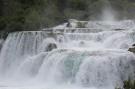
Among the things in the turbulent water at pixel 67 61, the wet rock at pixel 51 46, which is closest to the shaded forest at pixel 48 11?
the turbulent water at pixel 67 61

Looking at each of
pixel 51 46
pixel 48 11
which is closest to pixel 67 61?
pixel 51 46

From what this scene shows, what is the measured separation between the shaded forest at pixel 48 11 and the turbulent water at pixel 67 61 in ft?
12.2

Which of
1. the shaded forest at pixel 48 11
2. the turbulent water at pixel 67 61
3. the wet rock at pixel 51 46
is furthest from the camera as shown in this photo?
the shaded forest at pixel 48 11

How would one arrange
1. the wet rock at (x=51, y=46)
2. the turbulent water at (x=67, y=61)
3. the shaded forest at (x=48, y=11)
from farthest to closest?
1. the shaded forest at (x=48, y=11)
2. the wet rock at (x=51, y=46)
3. the turbulent water at (x=67, y=61)

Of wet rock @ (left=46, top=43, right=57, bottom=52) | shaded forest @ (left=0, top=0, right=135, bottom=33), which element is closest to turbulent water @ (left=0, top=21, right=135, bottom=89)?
wet rock @ (left=46, top=43, right=57, bottom=52)

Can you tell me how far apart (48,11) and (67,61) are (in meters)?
14.7

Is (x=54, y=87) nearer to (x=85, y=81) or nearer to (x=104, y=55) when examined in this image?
(x=85, y=81)

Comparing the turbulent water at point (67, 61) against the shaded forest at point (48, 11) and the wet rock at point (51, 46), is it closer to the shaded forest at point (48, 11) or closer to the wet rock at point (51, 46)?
the wet rock at point (51, 46)

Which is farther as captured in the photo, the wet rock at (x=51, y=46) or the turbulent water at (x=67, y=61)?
the wet rock at (x=51, y=46)

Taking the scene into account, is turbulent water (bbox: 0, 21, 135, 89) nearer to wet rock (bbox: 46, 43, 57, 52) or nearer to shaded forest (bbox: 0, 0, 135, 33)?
wet rock (bbox: 46, 43, 57, 52)

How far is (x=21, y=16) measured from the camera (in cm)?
3073

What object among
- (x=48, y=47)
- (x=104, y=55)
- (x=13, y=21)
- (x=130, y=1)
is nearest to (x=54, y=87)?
(x=104, y=55)

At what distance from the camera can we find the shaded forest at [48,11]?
2964 centimetres

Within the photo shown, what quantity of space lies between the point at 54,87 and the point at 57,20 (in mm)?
12744
